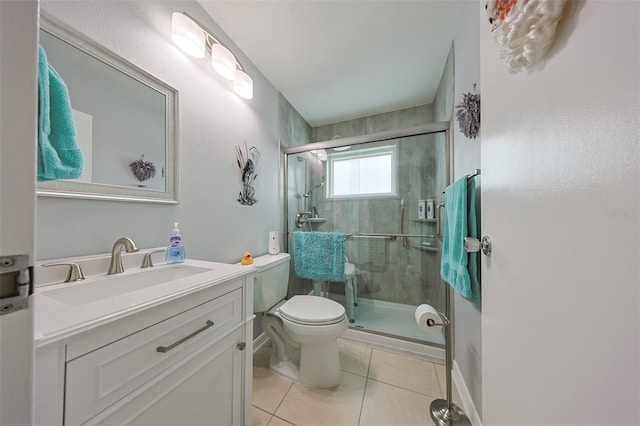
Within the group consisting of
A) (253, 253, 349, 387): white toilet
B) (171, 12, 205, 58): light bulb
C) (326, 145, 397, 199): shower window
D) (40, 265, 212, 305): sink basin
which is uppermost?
(171, 12, 205, 58): light bulb

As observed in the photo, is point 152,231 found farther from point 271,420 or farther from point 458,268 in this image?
point 458,268

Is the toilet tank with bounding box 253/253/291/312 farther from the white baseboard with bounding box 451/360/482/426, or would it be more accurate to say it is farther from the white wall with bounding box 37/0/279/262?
the white baseboard with bounding box 451/360/482/426

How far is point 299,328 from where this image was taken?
1.23 m

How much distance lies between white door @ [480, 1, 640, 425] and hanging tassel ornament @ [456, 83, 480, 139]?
1.74ft

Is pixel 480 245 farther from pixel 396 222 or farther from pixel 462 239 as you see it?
pixel 396 222

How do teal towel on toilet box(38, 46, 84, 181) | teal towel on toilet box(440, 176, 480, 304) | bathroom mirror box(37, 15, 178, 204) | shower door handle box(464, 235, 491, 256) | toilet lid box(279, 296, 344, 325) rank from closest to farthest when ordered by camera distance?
teal towel on toilet box(38, 46, 84, 181) → shower door handle box(464, 235, 491, 256) → bathroom mirror box(37, 15, 178, 204) → teal towel on toilet box(440, 176, 480, 304) → toilet lid box(279, 296, 344, 325)

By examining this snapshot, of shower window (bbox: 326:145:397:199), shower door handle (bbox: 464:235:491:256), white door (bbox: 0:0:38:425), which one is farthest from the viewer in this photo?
shower window (bbox: 326:145:397:199)

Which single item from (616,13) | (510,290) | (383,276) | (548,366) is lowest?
(383,276)

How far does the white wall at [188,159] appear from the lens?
750 millimetres

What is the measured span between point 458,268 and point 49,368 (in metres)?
1.37

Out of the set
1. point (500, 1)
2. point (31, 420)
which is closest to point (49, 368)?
point (31, 420)

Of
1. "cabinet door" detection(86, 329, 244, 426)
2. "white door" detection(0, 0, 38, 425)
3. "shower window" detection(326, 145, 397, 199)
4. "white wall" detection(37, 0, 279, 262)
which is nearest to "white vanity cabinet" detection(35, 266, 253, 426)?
"cabinet door" detection(86, 329, 244, 426)

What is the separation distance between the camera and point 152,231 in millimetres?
967

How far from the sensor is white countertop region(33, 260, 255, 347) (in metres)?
0.41
